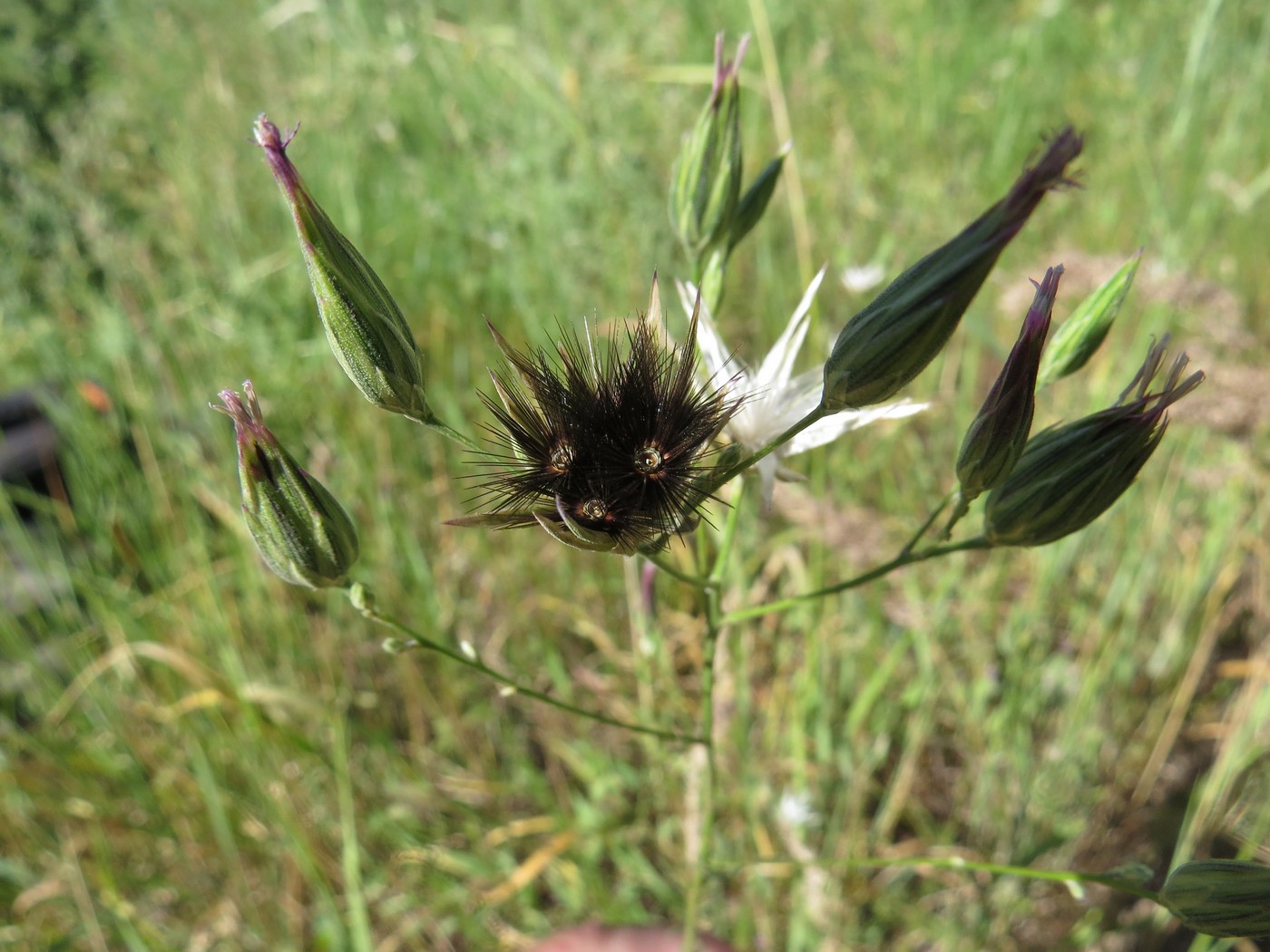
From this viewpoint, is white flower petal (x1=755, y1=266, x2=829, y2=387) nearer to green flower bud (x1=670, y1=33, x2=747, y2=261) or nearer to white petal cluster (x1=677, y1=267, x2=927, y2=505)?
white petal cluster (x1=677, y1=267, x2=927, y2=505)

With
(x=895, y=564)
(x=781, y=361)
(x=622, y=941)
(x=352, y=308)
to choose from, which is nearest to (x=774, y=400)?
(x=781, y=361)

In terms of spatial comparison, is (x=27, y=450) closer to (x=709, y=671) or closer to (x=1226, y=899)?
(x=709, y=671)

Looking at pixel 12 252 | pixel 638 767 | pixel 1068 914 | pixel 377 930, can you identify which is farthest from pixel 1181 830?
pixel 12 252

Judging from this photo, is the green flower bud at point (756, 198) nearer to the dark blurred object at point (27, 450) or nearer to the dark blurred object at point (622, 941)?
the dark blurred object at point (622, 941)

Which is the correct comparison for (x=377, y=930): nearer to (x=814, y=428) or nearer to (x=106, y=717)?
(x=106, y=717)

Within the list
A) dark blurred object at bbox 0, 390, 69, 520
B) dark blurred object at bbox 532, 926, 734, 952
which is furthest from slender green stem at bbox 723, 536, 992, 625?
dark blurred object at bbox 0, 390, 69, 520

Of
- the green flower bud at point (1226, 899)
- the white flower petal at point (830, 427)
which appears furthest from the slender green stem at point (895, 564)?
the green flower bud at point (1226, 899)
